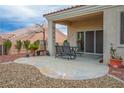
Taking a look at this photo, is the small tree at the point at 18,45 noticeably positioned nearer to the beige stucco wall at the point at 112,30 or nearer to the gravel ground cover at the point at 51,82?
the beige stucco wall at the point at 112,30

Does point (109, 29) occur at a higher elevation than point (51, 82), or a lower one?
higher

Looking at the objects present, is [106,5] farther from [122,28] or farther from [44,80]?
[44,80]

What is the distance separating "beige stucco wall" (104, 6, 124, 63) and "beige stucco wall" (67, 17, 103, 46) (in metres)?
4.66

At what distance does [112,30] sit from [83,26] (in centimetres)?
671

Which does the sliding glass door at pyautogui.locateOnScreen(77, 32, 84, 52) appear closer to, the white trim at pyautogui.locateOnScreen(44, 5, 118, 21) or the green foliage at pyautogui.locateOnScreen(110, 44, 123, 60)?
the white trim at pyautogui.locateOnScreen(44, 5, 118, 21)

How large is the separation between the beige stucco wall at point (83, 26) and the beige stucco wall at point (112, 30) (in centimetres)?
466

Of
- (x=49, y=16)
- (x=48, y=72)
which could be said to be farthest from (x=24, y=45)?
(x=48, y=72)

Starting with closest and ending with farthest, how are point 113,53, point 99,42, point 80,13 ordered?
point 113,53, point 80,13, point 99,42

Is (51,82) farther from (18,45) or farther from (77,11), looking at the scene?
(18,45)

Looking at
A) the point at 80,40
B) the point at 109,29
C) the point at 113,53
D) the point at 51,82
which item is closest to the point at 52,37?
the point at 80,40

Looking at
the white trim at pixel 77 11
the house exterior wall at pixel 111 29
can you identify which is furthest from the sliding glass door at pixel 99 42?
the house exterior wall at pixel 111 29

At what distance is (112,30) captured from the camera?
412 inches

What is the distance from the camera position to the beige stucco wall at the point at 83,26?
1573cm

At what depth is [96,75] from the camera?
25.9ft
